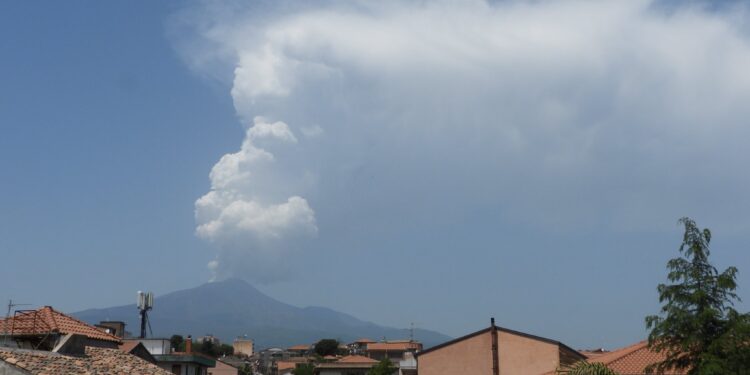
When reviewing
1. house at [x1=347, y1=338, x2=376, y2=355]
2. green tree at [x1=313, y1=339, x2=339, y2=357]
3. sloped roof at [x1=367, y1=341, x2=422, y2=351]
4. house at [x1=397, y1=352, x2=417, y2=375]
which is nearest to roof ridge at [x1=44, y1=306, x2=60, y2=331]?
house at [x1=397, y1=352, x2=417, y2=375]

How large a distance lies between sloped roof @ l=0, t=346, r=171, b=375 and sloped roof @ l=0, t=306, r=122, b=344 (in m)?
2.15

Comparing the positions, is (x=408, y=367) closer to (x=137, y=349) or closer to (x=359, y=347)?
(x=137, y=349)

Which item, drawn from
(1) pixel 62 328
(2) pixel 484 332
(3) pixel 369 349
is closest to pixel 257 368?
(3) pixel 369 349

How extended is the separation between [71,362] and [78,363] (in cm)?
43

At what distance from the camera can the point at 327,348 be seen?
150 metres

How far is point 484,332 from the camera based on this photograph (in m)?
47.6

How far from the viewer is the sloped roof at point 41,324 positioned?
108 ft

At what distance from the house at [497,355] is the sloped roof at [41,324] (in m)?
22.0

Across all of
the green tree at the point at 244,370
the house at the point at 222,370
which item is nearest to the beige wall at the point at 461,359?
the house at the point at 222,370

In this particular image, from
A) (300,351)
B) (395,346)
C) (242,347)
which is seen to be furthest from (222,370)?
(242,347)

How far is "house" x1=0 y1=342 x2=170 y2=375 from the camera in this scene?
22391 mm

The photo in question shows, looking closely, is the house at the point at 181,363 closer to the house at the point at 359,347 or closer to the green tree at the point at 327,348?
the house at the point at 359,347

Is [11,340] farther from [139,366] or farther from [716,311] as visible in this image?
[716,311]

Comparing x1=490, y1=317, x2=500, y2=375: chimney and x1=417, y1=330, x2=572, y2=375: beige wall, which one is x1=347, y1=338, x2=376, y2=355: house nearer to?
x1=417, y1=330, x2=572, y2=375: beige wall
